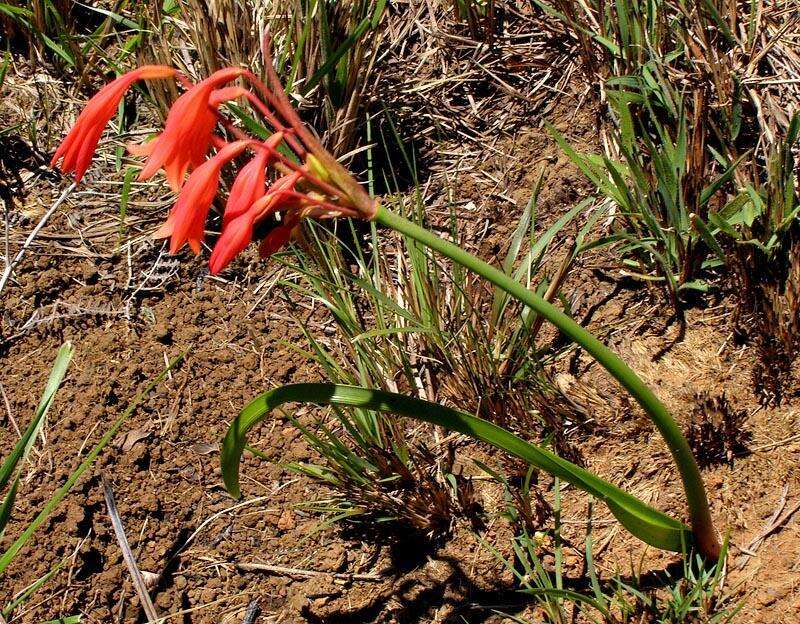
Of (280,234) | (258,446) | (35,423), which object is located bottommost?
(258,446)

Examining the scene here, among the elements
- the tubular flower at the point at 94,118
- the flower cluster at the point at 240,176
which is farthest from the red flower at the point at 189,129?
the tubular flower at the point at 94,118

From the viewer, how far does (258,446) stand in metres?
2.47

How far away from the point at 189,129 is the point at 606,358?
2.39ft

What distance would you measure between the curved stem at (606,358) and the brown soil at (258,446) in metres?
0.27

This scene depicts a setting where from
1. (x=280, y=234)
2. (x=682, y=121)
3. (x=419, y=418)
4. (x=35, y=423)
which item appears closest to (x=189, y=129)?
(x=280, y=234)

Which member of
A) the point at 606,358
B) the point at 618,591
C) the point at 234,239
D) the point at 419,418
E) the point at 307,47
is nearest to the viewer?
the point at 234,239

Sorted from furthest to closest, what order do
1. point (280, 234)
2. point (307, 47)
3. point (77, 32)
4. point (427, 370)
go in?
point (77, 32) → point (307, 47) → point (427, 370) → point (280, 234)

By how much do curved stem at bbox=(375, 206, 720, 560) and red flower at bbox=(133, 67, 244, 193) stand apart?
276 millimetres

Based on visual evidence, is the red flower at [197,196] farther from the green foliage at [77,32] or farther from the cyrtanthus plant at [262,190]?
the green foliage at [77,32]

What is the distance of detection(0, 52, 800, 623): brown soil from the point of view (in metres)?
2.18

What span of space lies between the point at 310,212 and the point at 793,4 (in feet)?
6.87

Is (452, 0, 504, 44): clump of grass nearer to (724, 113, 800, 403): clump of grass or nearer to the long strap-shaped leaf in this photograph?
(724, 113, 800, 403): clump of grass

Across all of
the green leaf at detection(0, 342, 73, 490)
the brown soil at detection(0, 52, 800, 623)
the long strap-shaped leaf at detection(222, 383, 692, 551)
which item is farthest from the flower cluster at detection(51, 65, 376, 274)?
the brown soil at detection(0, 52, 800, 623)

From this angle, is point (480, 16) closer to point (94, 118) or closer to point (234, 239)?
point (94, 118)
